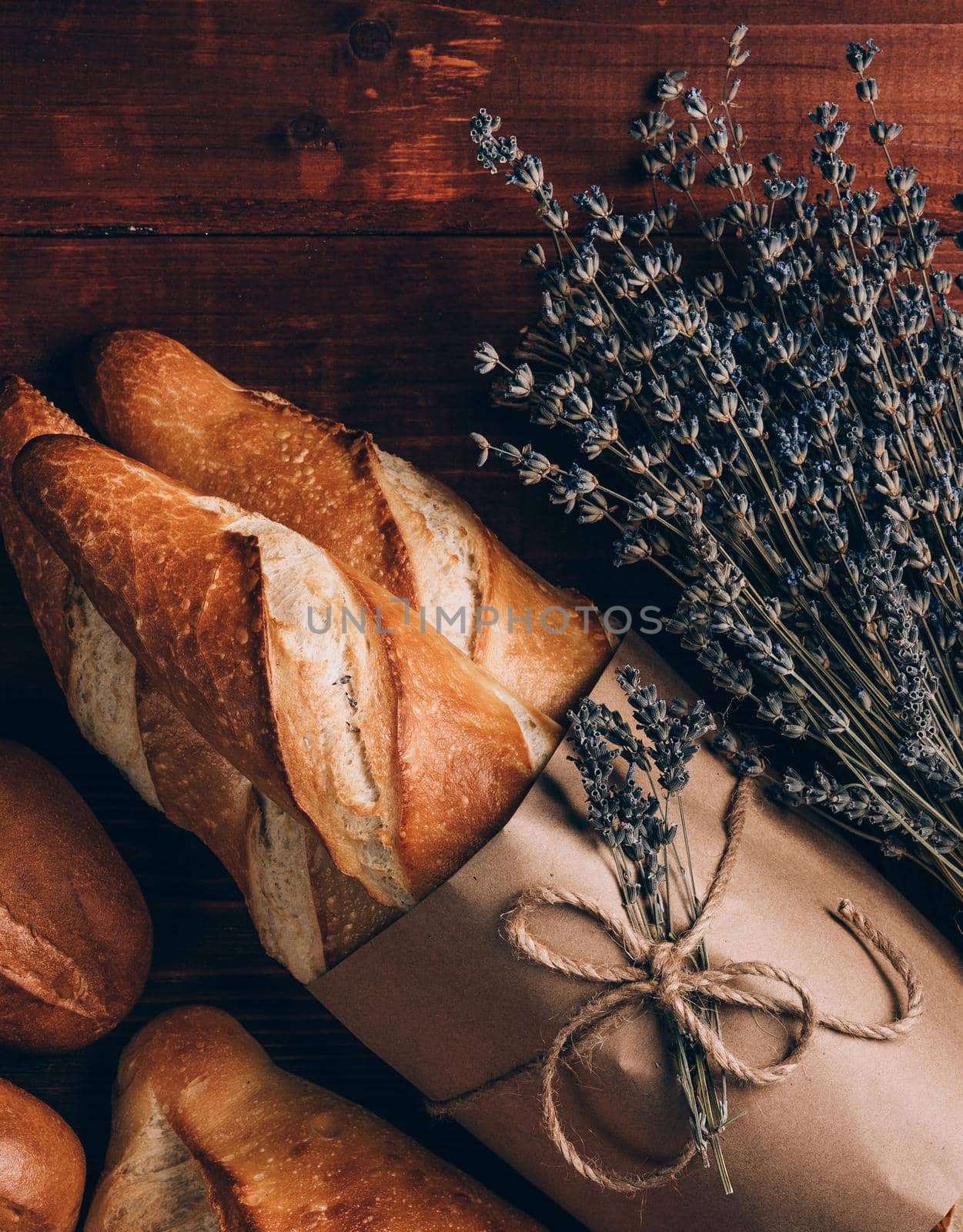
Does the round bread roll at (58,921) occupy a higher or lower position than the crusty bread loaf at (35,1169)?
higher

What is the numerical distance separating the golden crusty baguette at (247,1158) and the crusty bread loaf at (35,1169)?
47mm

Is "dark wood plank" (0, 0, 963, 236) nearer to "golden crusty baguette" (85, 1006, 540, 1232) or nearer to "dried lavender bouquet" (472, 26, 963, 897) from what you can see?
"dried lavender bouquet" (472, 26, 963, 897)

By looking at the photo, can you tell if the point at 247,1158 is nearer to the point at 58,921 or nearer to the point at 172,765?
the point at 58,921

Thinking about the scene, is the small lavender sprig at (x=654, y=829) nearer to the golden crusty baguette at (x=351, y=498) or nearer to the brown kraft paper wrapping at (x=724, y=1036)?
the brown kraft paper wrapping at (x=724, y=1036)

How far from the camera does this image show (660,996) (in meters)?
1.11

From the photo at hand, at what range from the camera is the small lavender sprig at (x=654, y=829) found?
1099 millimetres

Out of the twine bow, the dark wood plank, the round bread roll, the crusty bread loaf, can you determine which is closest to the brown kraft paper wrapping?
the twine bow

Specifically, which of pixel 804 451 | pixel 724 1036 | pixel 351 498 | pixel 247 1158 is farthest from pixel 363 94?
pixel 247 1158

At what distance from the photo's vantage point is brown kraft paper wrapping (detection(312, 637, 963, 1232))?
1165mm

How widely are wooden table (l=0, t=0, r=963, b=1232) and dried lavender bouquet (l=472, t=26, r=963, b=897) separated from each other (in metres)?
0.22

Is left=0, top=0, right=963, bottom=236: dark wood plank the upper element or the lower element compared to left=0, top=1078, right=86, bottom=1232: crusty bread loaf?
upper

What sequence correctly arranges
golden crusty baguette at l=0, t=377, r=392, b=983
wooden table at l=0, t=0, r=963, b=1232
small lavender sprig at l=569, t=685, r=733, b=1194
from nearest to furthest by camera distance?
small lavender sprig at l=569, t=685, r=733, b=1194 < golden crusty baguette at l=0, t=377, r=392, b=983 < wooden table at l=0, t=0, r=963, b=1232

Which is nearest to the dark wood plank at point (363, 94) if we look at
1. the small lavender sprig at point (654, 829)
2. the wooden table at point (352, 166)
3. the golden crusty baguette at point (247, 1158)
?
the wooden table at point (352, 166)

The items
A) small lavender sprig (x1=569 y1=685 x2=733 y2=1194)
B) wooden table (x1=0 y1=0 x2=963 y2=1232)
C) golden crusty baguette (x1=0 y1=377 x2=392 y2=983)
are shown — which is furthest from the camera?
wooden table (x1=0 y1=0 x2=963 y2=1232)
